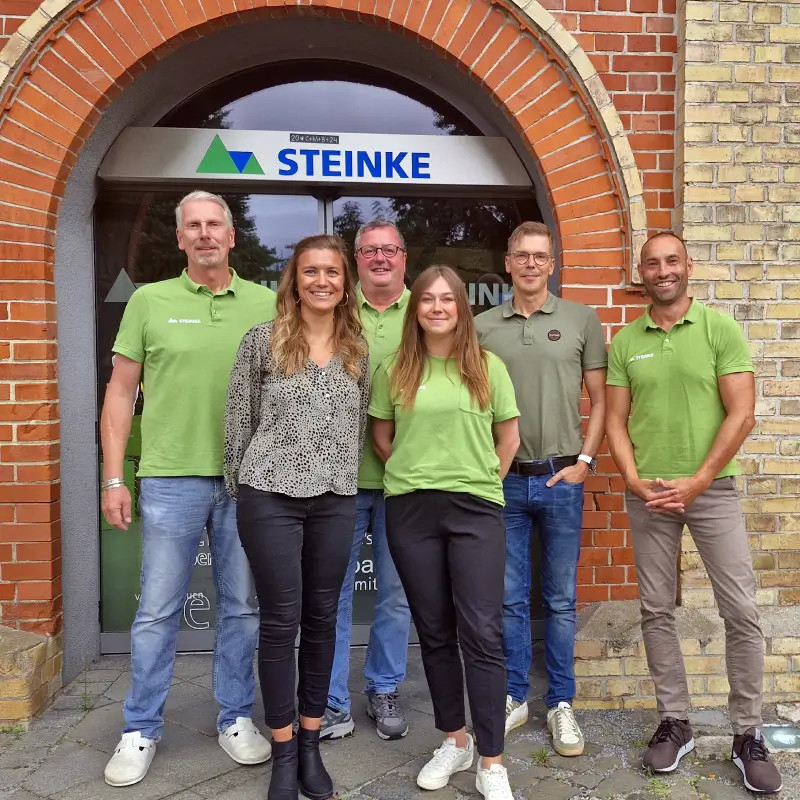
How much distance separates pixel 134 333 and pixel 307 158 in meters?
1.86

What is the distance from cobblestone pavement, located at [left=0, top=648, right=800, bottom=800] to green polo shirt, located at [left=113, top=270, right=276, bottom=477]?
1270mm

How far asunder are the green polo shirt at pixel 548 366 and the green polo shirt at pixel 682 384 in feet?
0.82

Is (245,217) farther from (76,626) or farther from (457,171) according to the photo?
(76,626)

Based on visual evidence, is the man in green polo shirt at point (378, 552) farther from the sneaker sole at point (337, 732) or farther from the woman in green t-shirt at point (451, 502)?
the woman in green t-shirt at point (451, 502)

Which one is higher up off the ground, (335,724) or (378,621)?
(378,621)

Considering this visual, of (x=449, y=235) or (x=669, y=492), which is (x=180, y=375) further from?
(x=449, y=235)

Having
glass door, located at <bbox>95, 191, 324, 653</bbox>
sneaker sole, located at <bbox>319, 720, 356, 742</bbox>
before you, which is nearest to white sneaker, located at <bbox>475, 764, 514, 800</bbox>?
sneaker sole, located at <bbox>319, 720, 356, 742</bbox>

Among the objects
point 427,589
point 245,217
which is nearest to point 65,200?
point 245,217

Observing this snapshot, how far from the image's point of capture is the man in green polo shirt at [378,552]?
351 cm

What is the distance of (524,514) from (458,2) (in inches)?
103

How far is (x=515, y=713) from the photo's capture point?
11.7 ft

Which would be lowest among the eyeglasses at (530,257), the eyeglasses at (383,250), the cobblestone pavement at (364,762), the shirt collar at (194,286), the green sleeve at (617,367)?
the cobblestone pavement at (364,762)

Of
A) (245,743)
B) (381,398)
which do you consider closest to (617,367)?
(381,398)

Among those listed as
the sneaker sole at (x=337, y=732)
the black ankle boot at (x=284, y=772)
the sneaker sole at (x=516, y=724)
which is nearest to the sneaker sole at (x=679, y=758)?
the sneaker sole at (x=516, y=724)
